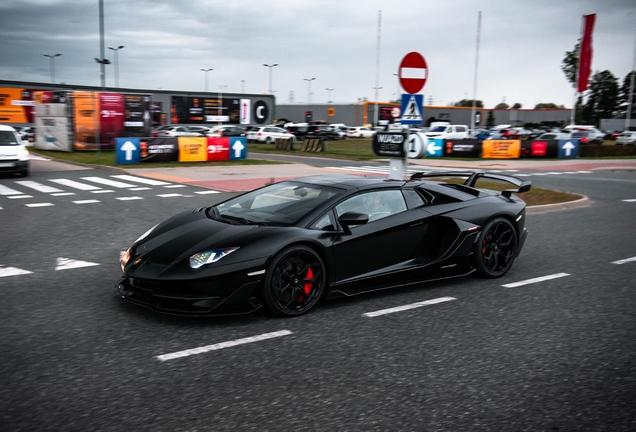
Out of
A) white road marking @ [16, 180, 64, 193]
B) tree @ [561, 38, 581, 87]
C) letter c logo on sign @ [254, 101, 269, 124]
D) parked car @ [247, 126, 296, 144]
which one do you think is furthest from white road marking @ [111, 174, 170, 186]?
tree @ [561, 38, 581, 87]

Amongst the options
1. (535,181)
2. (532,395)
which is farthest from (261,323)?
(535,181)

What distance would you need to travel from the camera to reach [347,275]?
588cm

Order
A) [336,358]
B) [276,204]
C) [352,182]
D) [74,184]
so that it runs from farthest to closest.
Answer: [74,184]
[352,182]
[276,204]
[336,358]

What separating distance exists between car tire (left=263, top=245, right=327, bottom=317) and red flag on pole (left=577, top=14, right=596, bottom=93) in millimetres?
35012

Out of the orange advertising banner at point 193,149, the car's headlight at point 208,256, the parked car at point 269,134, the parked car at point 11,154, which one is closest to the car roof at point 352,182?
the car's headlight at point 208,256

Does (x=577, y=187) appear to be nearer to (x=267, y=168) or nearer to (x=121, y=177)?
(x=267, y=168)

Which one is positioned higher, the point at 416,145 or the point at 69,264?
the point at 416,145

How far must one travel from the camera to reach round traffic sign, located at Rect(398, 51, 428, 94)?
9984 mm

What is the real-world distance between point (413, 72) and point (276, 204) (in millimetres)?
4904

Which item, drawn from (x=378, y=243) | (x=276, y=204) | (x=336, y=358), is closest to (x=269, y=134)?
(x=276, y=204)

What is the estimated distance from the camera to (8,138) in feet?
63.2

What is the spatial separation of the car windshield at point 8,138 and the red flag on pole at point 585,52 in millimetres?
30165

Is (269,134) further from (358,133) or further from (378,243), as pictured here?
(378,243)

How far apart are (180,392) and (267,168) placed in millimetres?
20858
